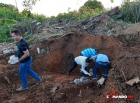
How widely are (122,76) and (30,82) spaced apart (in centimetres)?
268

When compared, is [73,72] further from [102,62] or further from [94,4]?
[94,4]

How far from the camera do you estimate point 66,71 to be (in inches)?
309

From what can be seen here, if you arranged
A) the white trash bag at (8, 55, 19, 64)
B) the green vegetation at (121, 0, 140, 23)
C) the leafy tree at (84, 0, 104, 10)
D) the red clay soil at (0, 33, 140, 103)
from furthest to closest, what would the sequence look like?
the leafy tree at (84, 0, 104, 10)
the green vegetation at (121, 0, 140, 23)
the white trash bag at (8, 55, 19, 64)
the red clay soil at (0, 33, 140, 103)

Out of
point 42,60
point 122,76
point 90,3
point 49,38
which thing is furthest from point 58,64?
point 90,3

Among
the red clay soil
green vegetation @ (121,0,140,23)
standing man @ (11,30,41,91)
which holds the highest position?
green vegetation @ (121,0,140,23)

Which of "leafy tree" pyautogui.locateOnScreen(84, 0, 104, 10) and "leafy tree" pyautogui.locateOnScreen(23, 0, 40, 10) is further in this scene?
"leafy tree" pyautogui.locateOnScreen(84, 0, 104, 10)

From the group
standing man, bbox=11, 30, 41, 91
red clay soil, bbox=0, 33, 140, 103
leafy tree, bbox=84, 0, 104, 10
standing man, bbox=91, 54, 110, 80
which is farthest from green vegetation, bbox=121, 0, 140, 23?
leafy tree, bbox=84, 0, 104, 10

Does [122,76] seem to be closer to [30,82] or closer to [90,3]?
[30,82]

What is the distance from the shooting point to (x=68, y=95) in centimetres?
576

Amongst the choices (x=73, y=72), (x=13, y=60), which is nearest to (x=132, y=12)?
(x=73, y=72)

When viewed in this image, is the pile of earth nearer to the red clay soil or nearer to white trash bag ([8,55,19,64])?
the red clay soil

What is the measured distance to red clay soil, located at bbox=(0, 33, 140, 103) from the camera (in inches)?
212

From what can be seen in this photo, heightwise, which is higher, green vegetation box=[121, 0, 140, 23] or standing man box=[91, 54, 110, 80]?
green vegetation box=[121, 0, 140, 23]

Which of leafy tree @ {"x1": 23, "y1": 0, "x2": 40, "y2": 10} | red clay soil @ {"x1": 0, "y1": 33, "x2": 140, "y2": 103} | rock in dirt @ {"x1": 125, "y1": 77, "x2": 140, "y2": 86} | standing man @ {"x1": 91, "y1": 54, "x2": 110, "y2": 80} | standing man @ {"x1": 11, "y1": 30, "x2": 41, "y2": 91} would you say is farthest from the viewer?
leafy tree @ {"x1": 23, "y1": 0, "x2": 40, "y2": 10}
